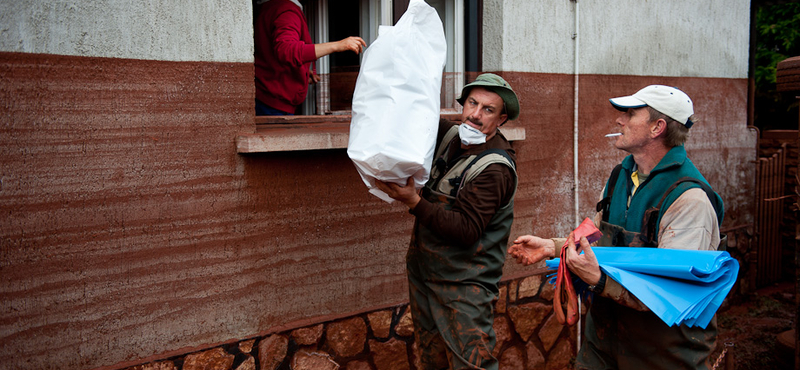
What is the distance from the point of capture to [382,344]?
3.78m

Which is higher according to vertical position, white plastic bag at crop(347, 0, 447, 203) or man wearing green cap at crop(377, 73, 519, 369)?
white plastic bag at crop(347, 0, 447, 203)

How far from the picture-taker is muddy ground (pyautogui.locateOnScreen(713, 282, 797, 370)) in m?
4.87

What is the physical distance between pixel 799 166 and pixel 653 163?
7.07 feet

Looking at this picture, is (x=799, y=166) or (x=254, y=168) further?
(x=799, y=166)

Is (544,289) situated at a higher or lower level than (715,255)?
lower

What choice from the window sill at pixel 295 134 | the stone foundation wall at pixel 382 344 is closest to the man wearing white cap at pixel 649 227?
the window sill at pixel 295 134

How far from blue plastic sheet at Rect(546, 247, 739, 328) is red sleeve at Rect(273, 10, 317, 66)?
6.16 feet

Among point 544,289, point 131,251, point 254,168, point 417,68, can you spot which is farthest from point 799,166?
point 131,251

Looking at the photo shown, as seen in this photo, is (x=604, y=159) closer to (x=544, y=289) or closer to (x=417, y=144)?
(x=544, y=289)

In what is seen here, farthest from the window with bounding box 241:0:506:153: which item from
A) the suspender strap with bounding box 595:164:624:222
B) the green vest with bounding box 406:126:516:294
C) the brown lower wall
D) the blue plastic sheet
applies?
the blue plastic sheet

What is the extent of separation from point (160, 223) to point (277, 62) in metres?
1.25

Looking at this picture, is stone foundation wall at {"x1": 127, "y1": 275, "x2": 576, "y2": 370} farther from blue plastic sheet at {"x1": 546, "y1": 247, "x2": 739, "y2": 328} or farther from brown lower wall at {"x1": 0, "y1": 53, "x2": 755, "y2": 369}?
blue plastic sheet at {"x1": 546, "y1": 247, "x2": 739, "y2": 328}

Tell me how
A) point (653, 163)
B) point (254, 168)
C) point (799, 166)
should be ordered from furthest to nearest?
point (799, 166), point (254, 168), point (653, 163)

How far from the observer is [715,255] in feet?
7.61
